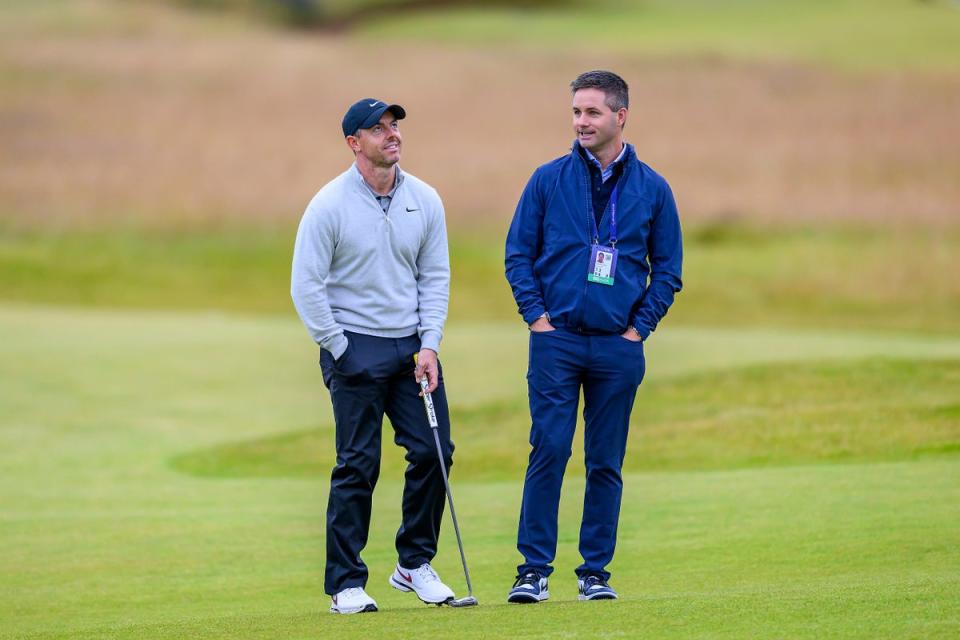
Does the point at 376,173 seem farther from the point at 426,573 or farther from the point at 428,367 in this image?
the point at 426,573

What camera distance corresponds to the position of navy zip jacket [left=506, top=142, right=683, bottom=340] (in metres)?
5.54

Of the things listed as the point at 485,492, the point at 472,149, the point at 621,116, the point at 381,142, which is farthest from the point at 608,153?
the point at 472,149

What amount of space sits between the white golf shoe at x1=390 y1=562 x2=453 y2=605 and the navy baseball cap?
1.74 metres

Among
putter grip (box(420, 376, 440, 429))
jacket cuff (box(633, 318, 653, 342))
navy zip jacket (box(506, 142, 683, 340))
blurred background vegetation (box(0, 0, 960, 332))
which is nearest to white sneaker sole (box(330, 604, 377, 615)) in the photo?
putter grip (box(420, 376, 440, 429))

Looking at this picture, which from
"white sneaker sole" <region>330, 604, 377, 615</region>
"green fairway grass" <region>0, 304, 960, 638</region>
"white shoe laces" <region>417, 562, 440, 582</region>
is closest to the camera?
"green fairway grass" <region>0, 304, 960, 638</region>

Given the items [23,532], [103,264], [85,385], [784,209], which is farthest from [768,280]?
[23,532]

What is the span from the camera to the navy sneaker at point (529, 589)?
214 inches

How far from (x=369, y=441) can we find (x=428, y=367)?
0.38m

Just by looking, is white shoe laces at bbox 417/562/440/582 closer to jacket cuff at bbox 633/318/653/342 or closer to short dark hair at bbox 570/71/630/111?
jacket cuff at bbox 633/318/653/342

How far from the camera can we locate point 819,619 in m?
4.64

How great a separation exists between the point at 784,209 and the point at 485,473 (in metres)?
18.3

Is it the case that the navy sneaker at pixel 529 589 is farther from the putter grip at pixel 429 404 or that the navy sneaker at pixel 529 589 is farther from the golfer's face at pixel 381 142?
the golfer's face at pixel 381 142

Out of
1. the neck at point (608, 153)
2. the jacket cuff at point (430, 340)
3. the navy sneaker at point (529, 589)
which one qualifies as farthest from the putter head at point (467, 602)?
the neck at point (608, 153)

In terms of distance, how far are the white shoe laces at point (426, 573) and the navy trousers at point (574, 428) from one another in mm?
421
